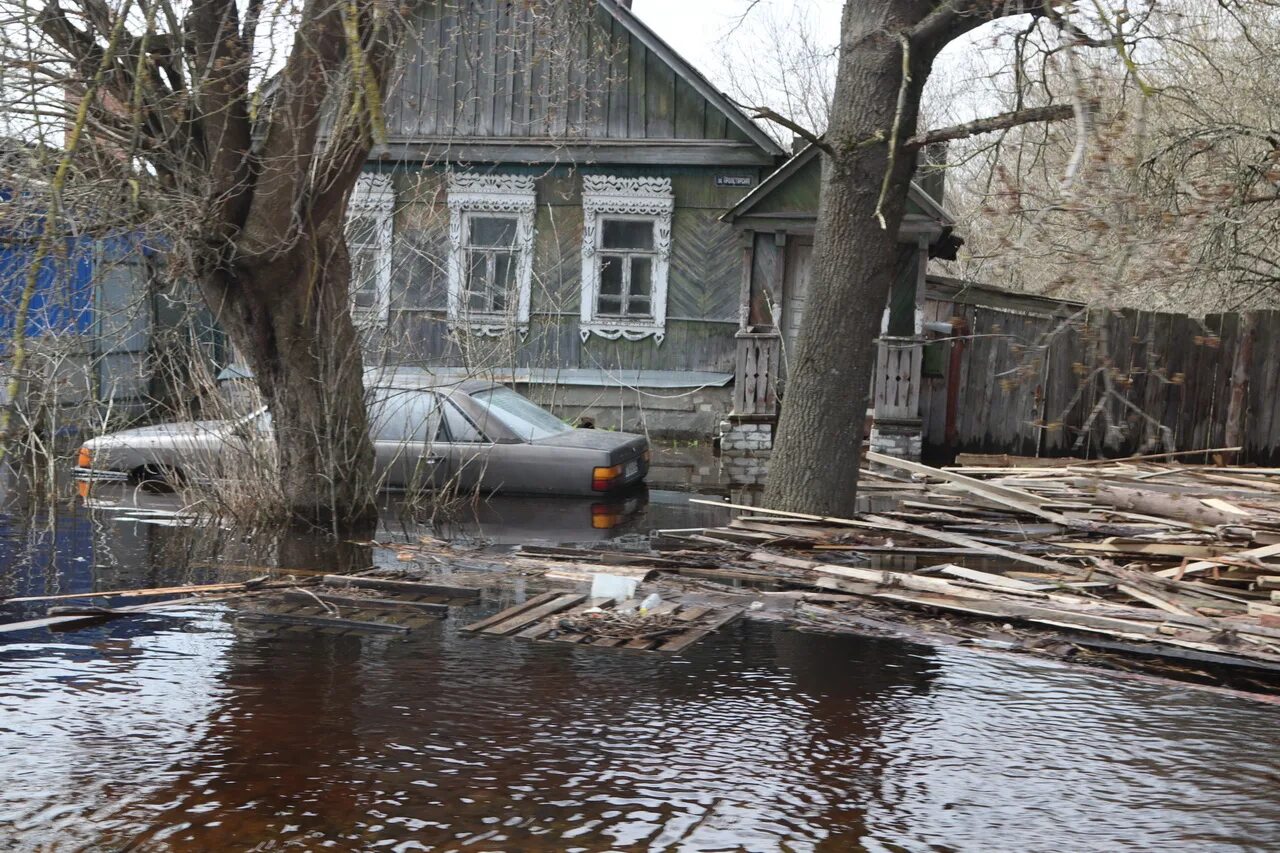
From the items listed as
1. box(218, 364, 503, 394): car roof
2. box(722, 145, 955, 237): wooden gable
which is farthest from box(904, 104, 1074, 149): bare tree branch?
box(722, 145, 955, 237): wooden gable

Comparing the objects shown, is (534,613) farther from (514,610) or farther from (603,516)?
(603,516)

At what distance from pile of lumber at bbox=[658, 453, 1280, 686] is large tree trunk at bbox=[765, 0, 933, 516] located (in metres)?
0.37

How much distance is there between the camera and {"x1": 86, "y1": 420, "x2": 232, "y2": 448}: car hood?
39.7 ft

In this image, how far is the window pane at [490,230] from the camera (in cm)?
2153

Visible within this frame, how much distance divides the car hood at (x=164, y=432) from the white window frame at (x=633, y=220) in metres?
8.40

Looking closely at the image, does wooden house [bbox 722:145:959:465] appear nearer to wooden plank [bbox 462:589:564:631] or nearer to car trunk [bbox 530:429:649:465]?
car trunk [bbox 530:429:649:465]

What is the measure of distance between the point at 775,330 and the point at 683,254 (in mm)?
2650

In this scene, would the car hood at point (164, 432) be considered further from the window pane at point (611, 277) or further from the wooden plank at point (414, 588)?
the window pane at point (611, 277)

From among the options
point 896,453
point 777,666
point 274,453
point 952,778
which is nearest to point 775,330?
point 896,453

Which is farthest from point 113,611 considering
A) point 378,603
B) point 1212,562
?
point 1212,562

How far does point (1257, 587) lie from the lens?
846cm

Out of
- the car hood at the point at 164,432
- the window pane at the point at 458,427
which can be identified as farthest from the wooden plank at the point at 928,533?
the car hood at the point at 164,432

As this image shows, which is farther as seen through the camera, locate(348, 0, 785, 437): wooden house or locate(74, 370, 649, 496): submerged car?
locate(348, 0, 785, 437): wooden house

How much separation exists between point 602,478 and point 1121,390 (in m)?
7.64
